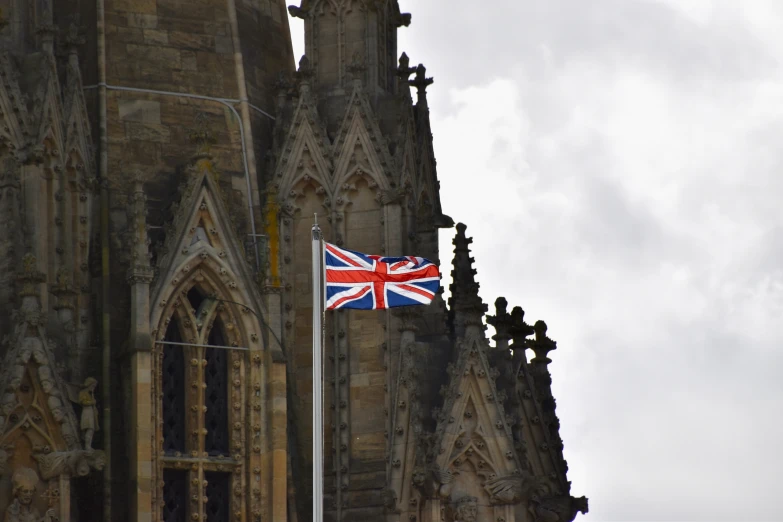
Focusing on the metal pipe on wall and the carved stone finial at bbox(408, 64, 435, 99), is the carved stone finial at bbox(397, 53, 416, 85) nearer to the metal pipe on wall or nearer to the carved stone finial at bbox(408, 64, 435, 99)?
the carved stone finial at bbox(408, 64, 435, 99)

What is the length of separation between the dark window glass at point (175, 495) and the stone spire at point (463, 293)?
18.9ft

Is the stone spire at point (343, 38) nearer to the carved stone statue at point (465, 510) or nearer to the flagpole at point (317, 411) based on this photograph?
the flagpole at point (317, 411)

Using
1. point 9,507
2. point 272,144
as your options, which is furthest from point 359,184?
point 9,507

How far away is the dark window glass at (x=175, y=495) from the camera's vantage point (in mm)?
50250


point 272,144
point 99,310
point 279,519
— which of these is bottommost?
point 279,519

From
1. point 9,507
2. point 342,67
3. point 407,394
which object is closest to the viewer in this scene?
point 9,507

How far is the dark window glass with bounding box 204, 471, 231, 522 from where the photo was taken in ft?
166

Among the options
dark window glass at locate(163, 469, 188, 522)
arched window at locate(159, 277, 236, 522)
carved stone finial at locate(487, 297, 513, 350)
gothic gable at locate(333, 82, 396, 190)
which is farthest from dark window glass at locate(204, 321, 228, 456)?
carved stone finial at locate(487, 297, 513, 350)

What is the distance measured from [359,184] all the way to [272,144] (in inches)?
74.8

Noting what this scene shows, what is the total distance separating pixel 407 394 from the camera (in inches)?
2009

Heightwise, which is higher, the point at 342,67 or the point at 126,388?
the point at 342,67

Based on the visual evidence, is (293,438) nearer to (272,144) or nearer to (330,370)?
(330,370)

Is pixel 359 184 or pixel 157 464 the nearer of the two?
pixel 157 464

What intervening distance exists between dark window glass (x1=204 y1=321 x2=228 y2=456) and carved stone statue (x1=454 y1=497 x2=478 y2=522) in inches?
171
